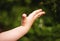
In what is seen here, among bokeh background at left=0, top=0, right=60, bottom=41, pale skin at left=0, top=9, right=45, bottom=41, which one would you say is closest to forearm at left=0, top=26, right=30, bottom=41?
pale skin at left=0, top=9, right=45, bottom=41

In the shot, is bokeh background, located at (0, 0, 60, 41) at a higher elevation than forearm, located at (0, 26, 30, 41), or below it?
higher

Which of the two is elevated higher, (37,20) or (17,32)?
(37,20)

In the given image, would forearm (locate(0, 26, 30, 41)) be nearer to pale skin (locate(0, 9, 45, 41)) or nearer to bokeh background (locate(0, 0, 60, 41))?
pale skin (locate(0, 9, 45, 41))

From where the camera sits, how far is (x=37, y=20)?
5.11 feet

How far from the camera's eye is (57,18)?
66.1 inches

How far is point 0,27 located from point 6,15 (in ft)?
0.44

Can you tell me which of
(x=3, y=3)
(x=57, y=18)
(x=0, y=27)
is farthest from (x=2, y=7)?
(x=57, y=18)

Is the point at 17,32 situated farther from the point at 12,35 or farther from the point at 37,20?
the point at 37,20

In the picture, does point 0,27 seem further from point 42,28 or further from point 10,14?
point 42,28

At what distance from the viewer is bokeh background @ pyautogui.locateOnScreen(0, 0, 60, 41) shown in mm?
1525

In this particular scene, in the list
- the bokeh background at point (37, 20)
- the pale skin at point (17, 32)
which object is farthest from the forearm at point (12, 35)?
the bokeh background at point (37, 20)

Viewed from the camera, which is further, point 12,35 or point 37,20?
point 37,20

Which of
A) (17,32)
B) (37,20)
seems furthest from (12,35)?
(37,20)

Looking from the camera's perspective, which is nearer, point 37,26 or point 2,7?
point 37,26
